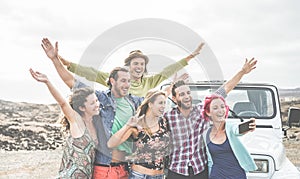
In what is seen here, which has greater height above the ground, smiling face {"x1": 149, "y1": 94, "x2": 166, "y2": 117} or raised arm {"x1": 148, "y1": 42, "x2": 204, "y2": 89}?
raised arm {"x1": 148, "y1": 42, "x2": 204, "y2": 89}

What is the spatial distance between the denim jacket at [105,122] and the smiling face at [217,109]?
0.70 metres

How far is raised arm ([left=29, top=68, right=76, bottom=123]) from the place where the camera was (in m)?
3.78

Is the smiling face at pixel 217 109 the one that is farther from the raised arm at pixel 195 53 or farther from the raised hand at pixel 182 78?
the raised arm at pixel 195 53

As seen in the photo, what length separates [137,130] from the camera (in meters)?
3.84

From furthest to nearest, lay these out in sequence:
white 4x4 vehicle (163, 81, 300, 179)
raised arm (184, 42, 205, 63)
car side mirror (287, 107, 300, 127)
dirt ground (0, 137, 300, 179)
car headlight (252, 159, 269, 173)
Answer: dirt ground (0, 137, 300, 179) → car side mirror (287, 107, 300, 127) → white 4x4 vehicle (163, 81, 300, 179) → car headlight (252, 159, 269, 173) → raised arm (184, 42, 205, 63)

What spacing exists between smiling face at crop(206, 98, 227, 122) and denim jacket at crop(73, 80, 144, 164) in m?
0.70

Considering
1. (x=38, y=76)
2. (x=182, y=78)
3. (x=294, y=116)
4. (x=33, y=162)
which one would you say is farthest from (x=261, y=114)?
(x=33, y=162)

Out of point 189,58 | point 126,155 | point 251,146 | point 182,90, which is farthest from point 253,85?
point 126,155

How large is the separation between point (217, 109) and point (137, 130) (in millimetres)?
820

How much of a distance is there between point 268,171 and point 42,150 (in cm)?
1285

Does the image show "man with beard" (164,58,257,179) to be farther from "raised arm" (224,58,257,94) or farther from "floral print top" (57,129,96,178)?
"floral print top" (57,129,96,178)

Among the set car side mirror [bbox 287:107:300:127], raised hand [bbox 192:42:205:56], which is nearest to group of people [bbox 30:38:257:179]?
raised hand [bbox 192:42:205:56]

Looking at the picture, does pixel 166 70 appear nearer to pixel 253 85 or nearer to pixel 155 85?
pixel 155 85

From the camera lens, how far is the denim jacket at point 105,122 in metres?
3.89
